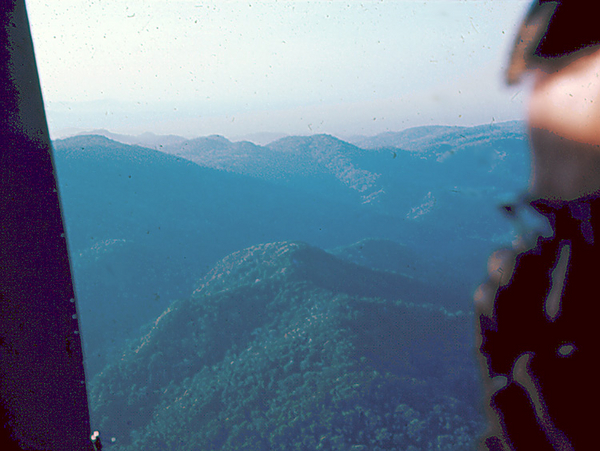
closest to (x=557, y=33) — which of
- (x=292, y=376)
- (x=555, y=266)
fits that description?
(x=555, y=266)

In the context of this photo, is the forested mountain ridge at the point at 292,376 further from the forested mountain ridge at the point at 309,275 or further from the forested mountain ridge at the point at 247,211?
the forested mountain ridge at the point at 247,211

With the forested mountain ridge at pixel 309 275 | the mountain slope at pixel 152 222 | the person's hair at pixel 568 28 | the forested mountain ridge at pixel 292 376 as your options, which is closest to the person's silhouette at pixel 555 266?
the person's hair at pixel 568 28

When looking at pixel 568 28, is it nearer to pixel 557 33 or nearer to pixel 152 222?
pixel 557 33

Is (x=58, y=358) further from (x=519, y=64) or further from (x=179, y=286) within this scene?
(x=179, y=286)

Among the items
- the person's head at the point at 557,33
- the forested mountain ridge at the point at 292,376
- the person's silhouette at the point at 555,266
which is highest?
the person's head at the point at 557,33

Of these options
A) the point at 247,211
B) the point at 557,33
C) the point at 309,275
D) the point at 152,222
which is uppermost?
the point at 557,33

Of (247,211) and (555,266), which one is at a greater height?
(555,266)

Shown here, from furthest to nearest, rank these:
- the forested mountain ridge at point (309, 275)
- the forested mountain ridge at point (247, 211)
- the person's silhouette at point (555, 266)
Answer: the forested mountain ridge at point (247, 211) → the forested mountain ridge at point (309, 275) → the person's silhouette at point (555, 266)
